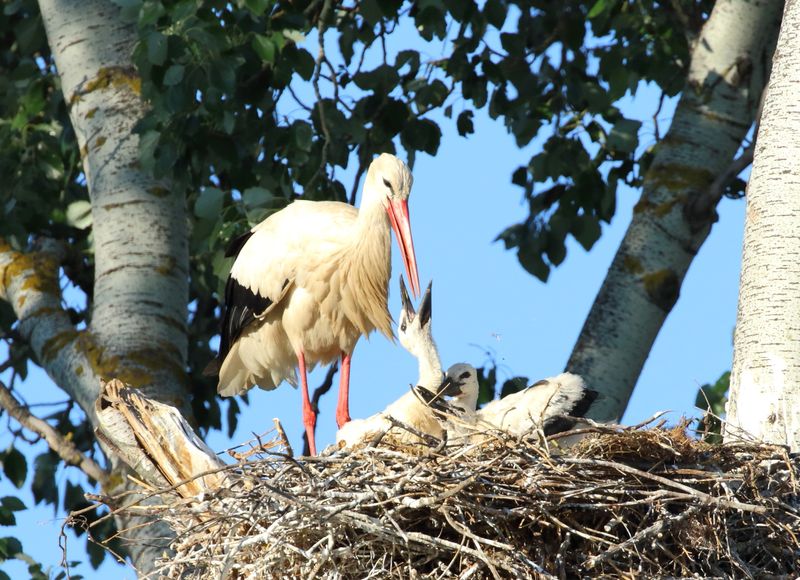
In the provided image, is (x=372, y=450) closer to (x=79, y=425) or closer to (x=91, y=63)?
(x=91, y=63)

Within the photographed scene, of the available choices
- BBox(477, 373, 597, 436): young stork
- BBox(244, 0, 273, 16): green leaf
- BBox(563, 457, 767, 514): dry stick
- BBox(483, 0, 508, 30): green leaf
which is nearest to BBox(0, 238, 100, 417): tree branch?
BBox(244, 0, 273, 16): green leaf

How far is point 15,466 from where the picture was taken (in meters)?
8.66

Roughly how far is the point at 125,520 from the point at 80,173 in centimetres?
305

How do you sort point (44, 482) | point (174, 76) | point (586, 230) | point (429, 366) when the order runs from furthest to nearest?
point (44, 482)
point (586, 230)
point (174, 76)
point (429, 366)

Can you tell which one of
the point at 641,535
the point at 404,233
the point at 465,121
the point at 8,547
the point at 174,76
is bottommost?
the point at 641,535

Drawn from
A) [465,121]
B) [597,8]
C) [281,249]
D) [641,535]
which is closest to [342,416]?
[281,249]

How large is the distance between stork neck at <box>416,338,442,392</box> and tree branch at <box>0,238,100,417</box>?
161cm

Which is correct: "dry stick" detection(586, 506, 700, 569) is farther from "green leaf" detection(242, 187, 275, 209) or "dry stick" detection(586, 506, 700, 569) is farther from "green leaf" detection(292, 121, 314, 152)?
"green leaf" detection(292, 121, 314, 152)

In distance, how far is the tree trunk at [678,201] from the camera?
638 cm

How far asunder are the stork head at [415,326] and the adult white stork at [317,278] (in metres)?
0.37

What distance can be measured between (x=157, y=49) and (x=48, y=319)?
1726 millimetres

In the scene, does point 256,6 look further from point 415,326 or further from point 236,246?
point 415,326

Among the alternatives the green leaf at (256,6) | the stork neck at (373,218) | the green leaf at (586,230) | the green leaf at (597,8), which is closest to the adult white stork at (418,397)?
the stork neck at (373,218)

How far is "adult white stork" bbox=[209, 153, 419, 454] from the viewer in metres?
6.45
